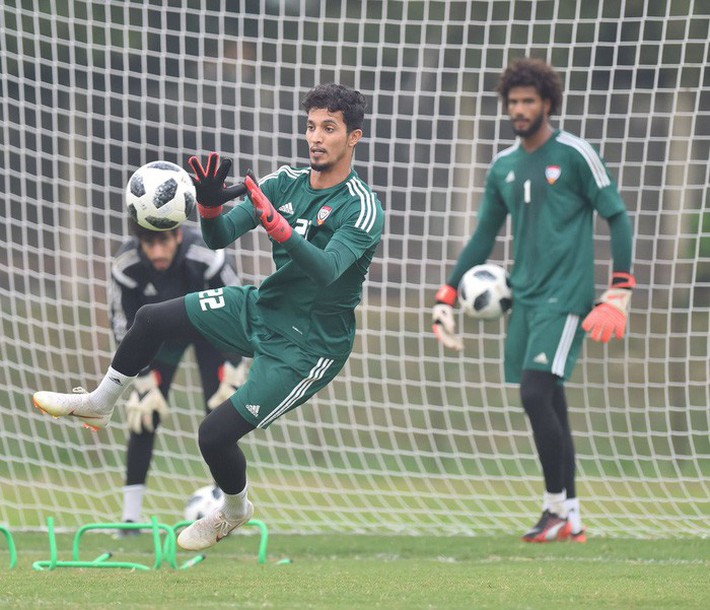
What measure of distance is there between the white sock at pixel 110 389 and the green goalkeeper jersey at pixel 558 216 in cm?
245

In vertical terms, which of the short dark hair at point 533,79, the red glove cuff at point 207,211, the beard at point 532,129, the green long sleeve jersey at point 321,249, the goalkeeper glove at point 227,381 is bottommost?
the goalkeeper glove at point 227,381

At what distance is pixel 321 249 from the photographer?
487cm

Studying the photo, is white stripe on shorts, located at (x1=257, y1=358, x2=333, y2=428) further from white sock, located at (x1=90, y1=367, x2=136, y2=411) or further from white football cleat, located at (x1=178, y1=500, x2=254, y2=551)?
Result: white sock, located at (x1=90, y1=367, x2=136, y2=411)

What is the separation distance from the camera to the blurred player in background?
6.87 metres

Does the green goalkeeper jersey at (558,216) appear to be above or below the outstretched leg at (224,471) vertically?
above

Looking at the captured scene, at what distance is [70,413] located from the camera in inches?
194

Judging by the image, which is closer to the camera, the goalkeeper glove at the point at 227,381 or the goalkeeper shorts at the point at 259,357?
the goalkeeper shorts at the point at 259,357

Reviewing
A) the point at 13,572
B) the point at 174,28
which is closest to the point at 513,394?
the point at 174,28

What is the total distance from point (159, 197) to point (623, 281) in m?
2.61

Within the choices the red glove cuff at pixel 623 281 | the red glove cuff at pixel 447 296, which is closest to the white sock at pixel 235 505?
the red glove cuff at pixel 447 296

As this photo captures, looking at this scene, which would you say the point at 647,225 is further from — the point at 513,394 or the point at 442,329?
the point at 442,329

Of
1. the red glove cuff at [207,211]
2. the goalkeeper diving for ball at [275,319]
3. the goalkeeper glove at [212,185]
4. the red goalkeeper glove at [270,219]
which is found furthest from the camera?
the goalkeeper diving for ball at [275,319]

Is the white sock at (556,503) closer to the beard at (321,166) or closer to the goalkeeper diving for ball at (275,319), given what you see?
the goalkeeper diving for ball at (275,319)

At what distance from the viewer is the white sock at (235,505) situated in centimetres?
504
